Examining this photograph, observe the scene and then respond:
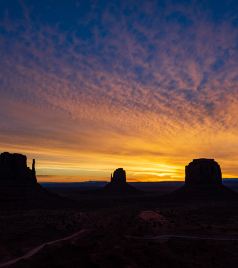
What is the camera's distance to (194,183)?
8938 centimetres

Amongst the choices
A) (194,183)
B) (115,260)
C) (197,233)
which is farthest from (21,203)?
(194,183)

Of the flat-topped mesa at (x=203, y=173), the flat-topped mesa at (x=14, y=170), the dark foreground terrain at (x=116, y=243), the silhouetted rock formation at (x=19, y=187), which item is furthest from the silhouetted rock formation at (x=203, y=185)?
the flat-topped mesa at (x=14, y=170)

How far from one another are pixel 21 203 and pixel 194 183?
51.8 metres

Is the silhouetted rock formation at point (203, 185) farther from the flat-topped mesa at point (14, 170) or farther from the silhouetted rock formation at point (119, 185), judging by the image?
the flat-topped mesa at point (14, 170)

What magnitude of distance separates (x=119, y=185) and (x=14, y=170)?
73329 millimetres

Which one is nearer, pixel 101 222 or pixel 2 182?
pixel 101 222

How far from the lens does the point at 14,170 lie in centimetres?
5938

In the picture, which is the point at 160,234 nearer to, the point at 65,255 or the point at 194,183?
the point at 65,255

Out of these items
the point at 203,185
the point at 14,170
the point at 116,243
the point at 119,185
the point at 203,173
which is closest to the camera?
the point at 116,243

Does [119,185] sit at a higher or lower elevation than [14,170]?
lower

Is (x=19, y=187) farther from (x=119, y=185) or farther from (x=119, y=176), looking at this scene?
(x=119, y=176)

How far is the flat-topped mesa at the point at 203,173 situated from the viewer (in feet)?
290

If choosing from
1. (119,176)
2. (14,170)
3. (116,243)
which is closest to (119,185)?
(119,176)

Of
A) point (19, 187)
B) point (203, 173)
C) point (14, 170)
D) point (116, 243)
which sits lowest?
point (116, 243)
